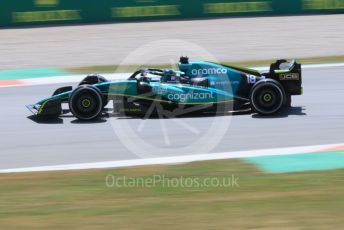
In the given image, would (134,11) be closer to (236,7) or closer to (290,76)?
(236,7)

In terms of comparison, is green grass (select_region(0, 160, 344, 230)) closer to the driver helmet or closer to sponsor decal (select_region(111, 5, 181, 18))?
the driver helmet

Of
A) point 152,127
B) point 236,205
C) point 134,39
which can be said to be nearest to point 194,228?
point 236,205

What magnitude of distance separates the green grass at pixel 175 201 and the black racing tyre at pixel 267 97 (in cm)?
274

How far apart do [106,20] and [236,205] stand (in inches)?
730

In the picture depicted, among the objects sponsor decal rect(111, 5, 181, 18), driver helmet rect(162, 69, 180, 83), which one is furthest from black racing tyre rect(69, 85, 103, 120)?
sponsor decal rect(111, 5, 181, 18)

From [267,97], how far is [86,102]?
2.85 m

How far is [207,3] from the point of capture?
2450cm

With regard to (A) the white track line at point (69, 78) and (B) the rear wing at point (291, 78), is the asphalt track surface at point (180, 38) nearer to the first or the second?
(A) the white track line at point (69, 78)

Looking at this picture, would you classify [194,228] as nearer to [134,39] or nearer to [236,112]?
[236,112]

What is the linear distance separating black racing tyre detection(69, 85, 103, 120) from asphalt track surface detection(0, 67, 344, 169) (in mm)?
151

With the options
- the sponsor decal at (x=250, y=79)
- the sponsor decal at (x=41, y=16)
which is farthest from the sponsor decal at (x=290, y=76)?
the sponsor decal at (x=41, y=16)

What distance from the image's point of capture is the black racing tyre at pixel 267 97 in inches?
412

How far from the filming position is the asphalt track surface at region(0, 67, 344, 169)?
8.92 metres

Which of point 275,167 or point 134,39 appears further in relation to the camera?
point 134,39
